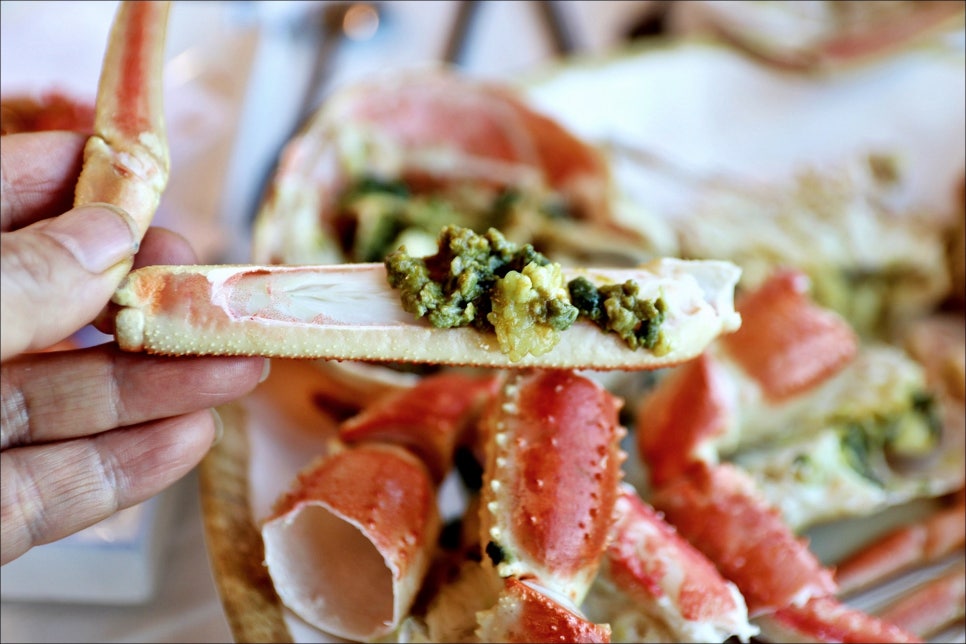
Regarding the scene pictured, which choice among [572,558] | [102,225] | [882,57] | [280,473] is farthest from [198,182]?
[882,57]

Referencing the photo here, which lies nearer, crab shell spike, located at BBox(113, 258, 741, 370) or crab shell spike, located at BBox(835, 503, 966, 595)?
crab shell spike, located at BBox(113, 258, 741, 370)

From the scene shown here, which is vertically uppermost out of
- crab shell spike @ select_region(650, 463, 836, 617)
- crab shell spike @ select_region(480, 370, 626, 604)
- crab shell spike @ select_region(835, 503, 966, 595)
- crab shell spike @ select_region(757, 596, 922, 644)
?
crab shell spike @ select_region(480, 370, 626, 604)

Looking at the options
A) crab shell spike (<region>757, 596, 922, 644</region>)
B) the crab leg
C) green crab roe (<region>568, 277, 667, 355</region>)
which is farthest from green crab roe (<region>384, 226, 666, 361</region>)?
the crab leg

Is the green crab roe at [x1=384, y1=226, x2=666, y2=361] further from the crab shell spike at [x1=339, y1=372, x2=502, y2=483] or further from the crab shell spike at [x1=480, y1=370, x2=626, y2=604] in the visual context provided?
the crab shell spike at [x1=339, y1=372, x2=502, y2=483]

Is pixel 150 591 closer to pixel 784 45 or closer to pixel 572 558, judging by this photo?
pixel 572 558

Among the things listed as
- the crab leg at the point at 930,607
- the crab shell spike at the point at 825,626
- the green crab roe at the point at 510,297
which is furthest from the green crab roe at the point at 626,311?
the crab leg at the point at 930,607

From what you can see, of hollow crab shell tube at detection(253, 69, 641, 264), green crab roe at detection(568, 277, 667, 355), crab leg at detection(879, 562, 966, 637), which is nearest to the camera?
green crab roe at detection(568, 277, 667, 355)
